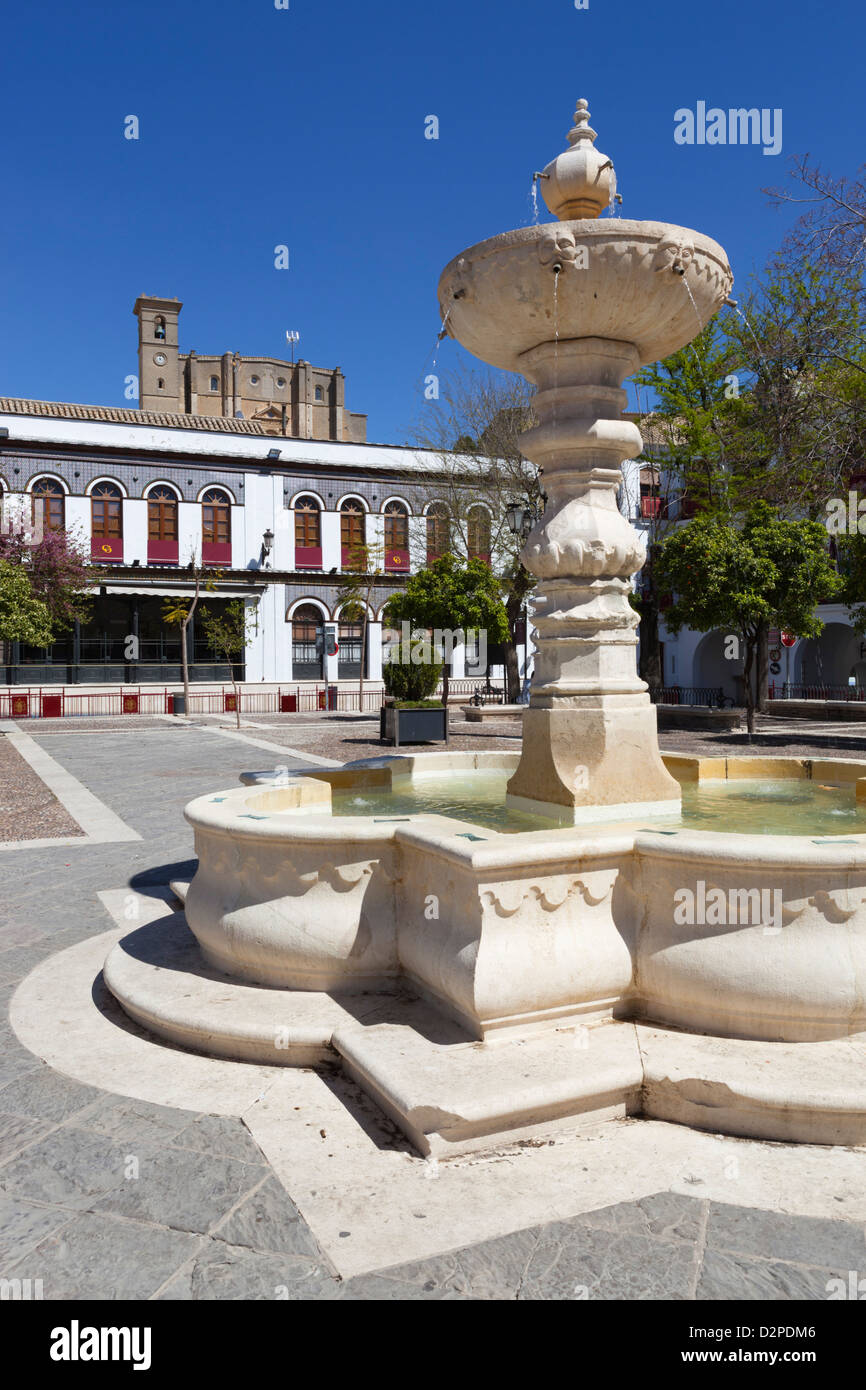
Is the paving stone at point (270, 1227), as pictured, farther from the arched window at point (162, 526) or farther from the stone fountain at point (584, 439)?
the arched window at point (162, 526)

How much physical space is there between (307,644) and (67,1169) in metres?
32.2

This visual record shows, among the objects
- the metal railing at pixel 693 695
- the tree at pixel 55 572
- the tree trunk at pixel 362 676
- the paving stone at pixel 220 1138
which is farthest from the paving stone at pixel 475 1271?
the metal railing at pixel 693 695

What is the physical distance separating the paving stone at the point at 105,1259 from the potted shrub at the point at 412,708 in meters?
13.3

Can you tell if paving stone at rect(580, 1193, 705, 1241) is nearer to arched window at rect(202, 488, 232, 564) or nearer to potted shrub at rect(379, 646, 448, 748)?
potted shrub at rect(379, 646, 448, 748)

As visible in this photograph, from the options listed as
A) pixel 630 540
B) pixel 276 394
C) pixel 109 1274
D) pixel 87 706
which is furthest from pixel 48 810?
pixel 276 394

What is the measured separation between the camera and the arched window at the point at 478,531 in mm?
25750

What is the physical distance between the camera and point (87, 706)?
28984mm

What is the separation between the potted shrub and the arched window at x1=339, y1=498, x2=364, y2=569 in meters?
19.1

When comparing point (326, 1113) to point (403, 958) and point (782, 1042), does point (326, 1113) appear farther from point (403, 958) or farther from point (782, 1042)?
point (782, 1042)

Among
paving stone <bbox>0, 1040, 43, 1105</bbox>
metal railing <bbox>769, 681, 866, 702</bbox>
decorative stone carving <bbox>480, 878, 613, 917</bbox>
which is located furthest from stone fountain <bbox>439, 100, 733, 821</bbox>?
metal railing <bbox>769, 681, 866, 702</bbox>

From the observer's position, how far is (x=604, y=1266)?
2.17 metres

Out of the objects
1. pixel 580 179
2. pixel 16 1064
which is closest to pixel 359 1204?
pixel 16 1064

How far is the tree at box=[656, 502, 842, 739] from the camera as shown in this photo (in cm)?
1664

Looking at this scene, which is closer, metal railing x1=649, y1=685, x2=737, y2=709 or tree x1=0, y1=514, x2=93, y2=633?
tree x1=0, y1=514, x2=93, y2=633
